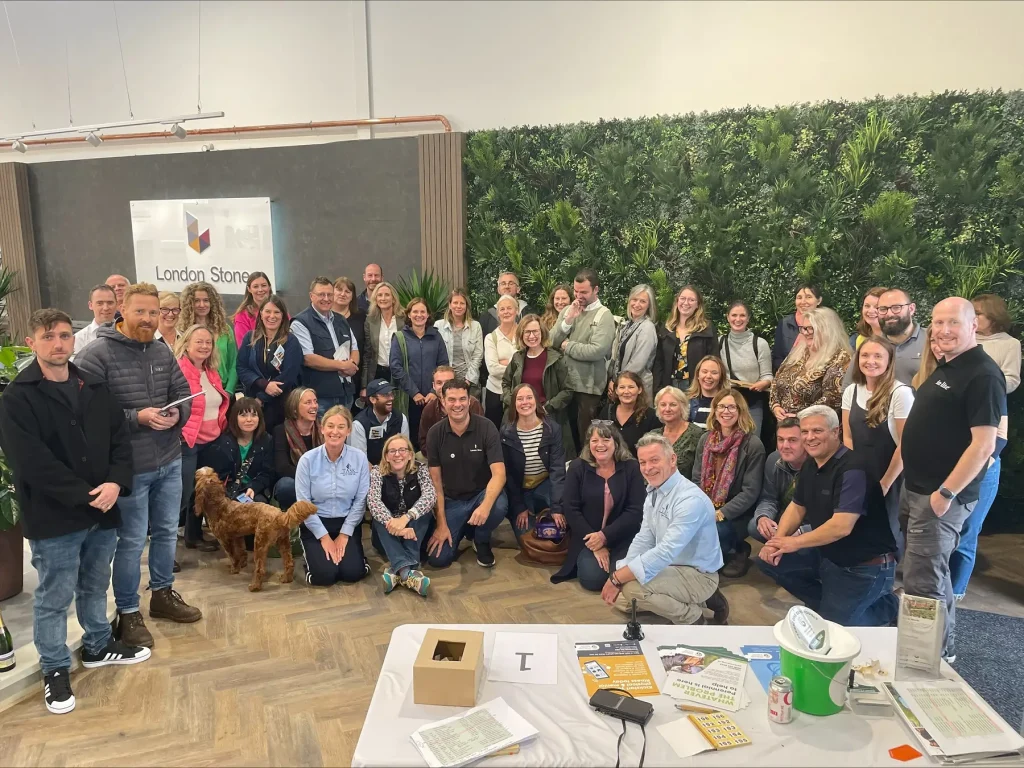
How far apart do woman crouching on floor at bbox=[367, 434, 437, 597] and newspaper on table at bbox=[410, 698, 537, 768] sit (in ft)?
6.77

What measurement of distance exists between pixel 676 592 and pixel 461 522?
156 centimetres

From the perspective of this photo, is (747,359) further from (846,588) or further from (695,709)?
(695,709)

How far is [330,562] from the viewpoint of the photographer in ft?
13.5

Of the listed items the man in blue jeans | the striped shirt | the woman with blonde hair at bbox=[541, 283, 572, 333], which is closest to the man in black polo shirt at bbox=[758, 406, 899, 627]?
the striped shirt

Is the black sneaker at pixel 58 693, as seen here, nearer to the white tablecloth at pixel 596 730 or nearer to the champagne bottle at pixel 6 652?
the champagne bottle at pixel 6 652

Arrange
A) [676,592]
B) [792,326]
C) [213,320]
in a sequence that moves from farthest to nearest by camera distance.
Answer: [792,326]
[213,320]
[676,592]

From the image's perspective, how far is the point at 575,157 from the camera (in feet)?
21.1

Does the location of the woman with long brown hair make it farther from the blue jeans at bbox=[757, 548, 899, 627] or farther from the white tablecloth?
Answer: the white tablecloth

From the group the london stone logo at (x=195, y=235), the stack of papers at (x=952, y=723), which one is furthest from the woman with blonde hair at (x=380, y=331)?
the stack of papers at (x=952, y=723)

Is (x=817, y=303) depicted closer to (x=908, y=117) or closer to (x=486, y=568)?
(x=908, y=117)

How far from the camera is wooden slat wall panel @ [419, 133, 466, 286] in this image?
22.4 feet

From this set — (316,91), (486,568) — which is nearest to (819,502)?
(486,568)

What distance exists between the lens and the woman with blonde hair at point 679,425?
434 cm

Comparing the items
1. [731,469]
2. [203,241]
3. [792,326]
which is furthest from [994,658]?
[203,241]
